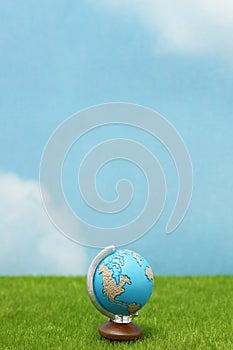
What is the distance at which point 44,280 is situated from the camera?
41.6 feet

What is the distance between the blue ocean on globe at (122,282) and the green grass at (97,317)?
1.56 ft

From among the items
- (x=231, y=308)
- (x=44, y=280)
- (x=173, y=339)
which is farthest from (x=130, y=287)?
(x=44, y=280)

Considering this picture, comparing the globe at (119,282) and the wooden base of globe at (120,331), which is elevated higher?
the globe at (119,282)

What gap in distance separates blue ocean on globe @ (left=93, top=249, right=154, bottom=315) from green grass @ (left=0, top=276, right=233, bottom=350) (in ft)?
1.56

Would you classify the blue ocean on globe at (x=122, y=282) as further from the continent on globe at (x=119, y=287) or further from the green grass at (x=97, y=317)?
the green grass at (x=97, y=317)

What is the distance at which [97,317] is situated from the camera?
7.86 metres

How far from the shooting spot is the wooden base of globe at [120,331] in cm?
624

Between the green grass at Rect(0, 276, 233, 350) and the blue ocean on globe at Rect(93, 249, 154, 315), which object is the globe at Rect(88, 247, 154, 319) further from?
the green grass at Rect(0, 276, 233, 350)

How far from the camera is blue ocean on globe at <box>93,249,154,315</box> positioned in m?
6.07

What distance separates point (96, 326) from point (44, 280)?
5.70 meters

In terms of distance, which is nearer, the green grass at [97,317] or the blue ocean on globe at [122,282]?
the blue ocean on globe at [122,282]

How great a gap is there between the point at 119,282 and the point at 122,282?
0.12 feet

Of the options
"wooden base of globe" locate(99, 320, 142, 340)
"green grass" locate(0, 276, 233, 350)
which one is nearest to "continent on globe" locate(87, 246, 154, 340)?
"wooden base of globe" locate(99, 320, 142, 340)

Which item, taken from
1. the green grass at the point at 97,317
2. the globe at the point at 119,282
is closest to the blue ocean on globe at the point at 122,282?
the globe at the point at 119,282
